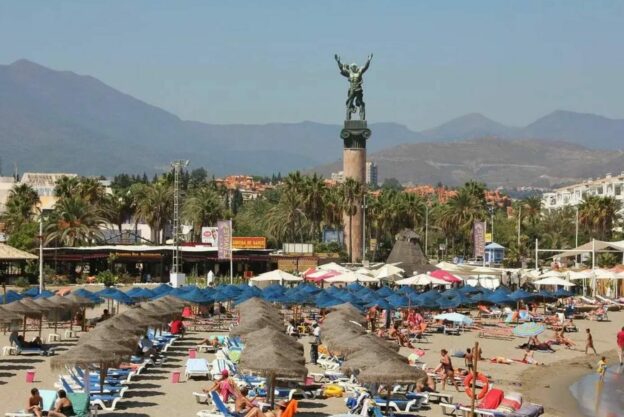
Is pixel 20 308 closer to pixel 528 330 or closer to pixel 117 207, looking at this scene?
pixel 528 330

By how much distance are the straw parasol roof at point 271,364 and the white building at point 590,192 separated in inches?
4439

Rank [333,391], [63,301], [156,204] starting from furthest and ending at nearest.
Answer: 1. [156,204]
2. [63,301]
3. [333,391]

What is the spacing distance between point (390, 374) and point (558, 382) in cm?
1345

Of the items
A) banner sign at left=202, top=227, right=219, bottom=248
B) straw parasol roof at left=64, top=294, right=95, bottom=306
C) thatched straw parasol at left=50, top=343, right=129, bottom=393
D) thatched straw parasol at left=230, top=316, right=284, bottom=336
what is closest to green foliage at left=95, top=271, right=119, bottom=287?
banner sign at left=202, top=227, right=219, bottom=248

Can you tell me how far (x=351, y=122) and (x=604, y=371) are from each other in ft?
218

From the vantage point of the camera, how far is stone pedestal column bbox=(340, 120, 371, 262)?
9625cm

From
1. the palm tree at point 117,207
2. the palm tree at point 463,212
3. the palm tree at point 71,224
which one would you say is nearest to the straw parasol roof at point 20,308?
the palm tree at point 71,224

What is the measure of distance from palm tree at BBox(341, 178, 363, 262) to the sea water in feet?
191

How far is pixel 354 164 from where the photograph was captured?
98.8 m

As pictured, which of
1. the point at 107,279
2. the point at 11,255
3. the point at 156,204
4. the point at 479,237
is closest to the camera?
the point at 11,255

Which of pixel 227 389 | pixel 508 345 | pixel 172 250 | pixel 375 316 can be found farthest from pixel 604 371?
pixel 172 250

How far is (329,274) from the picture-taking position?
59.7 meters

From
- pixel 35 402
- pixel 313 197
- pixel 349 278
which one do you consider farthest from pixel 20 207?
pixel 35 402

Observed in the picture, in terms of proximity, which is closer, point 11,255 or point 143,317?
point 143,317
